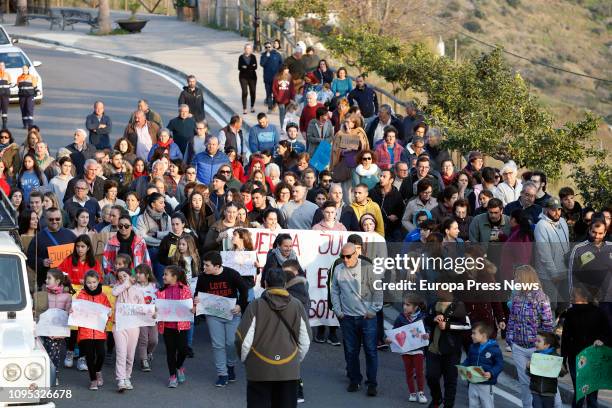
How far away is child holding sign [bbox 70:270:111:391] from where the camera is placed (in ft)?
48.2

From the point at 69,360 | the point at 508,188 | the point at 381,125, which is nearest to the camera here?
the point at 69,360

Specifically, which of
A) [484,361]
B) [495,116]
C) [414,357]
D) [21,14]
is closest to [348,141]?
[495,116]

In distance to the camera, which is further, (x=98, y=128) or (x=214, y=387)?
(x=98, y=128)

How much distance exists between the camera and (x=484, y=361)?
13273 mm

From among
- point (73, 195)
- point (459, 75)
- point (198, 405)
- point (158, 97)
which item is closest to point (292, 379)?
point (198, 405)

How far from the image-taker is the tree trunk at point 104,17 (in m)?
47.5

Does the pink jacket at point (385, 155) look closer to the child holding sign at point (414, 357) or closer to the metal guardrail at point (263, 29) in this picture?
the child holding sign at point (414, 357)

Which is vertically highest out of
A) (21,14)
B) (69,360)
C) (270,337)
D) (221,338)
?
(270,337)

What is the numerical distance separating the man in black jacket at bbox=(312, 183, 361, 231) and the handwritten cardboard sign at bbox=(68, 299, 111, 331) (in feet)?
12.6

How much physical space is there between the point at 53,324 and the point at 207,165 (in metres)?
6.59

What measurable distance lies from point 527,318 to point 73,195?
297 inches

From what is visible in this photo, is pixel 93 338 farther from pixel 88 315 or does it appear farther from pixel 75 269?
pixel 75 269

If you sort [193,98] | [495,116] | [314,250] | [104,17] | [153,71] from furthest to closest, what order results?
[104,17], [153,71], [193,98], [495,116], [314,250]

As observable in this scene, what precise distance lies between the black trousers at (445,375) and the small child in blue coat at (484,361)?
53 centimetres
